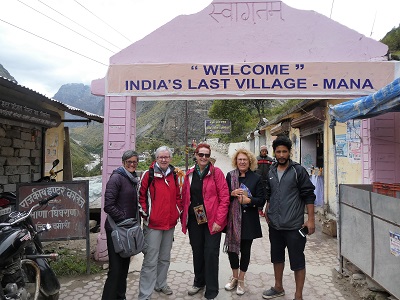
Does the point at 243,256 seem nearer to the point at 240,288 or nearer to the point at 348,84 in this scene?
the point at 240,288

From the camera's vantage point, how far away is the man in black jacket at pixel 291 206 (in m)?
3.16

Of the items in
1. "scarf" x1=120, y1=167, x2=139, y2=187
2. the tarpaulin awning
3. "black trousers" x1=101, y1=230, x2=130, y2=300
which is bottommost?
"black trousers" x1=101, y1=230, x2=130, y2=300

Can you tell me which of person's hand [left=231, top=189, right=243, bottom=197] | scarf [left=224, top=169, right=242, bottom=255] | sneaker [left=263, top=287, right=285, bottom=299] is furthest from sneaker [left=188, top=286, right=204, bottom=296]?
person's hand [left=231, top=189, right=243, bottom=197]

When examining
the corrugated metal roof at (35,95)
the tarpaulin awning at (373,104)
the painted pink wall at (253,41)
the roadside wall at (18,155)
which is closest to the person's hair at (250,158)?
the tarpaulin awning at (373,104)

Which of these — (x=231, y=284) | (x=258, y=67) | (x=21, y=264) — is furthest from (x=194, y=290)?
(x=258, y=67)

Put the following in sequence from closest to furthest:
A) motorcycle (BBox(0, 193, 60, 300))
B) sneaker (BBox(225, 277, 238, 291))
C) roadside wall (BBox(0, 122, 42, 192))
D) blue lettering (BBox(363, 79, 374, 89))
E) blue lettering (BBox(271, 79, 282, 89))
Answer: motorcycle (BBox(0, 193, 60, 300)) → sneaker (BBox(225, 277, 238, 291)) → blue lettering (BBox(363, 79, 374, 89)) → blue lettering (BBox(271, 79, 282, 89)) → roadside wall (BBox(0, 122, 42, 192))

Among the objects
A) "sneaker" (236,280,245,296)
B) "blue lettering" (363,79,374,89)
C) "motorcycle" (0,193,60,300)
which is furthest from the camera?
"blue lettering" (363,79,374,89)

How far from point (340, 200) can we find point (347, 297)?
Result: 128 centimetres

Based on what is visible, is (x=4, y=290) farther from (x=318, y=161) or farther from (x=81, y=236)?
(x=318, y=161)

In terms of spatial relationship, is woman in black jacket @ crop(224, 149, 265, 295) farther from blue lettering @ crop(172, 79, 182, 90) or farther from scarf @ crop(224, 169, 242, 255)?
blue lettering @ crop(172, 79, 182, 90)

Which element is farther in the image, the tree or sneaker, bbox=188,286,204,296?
the tree

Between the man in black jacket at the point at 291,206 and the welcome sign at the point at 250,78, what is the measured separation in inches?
62.6

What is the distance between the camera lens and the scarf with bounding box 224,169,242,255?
3.39 metres

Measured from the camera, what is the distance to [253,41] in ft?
15.4
